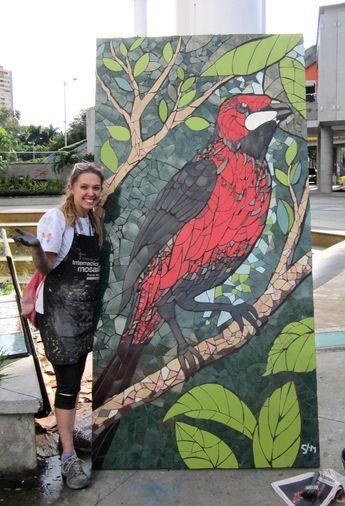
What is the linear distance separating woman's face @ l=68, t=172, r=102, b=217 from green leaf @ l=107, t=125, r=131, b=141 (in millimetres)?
274

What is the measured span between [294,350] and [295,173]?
95 centimetres

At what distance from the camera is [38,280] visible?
9.07 ft

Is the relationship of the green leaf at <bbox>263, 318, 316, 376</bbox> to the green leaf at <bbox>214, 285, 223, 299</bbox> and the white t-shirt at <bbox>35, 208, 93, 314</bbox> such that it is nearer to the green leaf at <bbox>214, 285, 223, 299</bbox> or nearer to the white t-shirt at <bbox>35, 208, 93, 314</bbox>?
the green leaf at <bbox>214, 285, 223, 299</bbox>

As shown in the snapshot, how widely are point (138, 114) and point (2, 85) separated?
5906 inches

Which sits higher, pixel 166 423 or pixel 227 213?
pixel 227 213

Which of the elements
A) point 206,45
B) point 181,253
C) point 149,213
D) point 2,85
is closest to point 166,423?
point 181,253

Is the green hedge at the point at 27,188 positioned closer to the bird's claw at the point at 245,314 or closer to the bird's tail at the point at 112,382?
the bird's tail at the point at 112,382

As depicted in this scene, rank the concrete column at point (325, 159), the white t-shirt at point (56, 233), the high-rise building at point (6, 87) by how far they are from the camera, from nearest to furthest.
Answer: the white t-shirt at point (56, 233) < the concrete column at point (325, 159) < the high-rise building at point (6, 87)

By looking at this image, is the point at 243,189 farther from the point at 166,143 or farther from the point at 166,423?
the point at 166,423

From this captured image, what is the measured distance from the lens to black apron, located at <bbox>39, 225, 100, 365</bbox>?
105 inches

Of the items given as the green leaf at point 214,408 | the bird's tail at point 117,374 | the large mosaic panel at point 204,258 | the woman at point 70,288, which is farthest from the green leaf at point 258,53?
the green leaf at point 214,408

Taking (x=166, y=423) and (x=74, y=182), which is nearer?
(x=74, y=182)

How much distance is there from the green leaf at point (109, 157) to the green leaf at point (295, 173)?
0.93 meters

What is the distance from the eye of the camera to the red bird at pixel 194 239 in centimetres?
282
